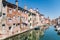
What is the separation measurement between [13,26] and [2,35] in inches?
305

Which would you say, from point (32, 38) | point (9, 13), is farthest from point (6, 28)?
point (32, 38)

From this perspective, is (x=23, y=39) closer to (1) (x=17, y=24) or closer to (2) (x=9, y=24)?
(2) (x=9, y=24)

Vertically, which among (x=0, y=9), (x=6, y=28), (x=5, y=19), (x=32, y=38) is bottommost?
(x=32, y=38)

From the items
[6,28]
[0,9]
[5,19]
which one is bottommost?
[6,28]

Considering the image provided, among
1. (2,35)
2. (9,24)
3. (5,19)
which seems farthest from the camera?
(9,24)

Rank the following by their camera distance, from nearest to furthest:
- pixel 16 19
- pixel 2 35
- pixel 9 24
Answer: pixel 2 35
pixel 9 24
pixel 16 19

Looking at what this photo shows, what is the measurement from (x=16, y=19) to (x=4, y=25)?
28.0 ft

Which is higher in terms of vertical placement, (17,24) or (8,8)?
(8,8)

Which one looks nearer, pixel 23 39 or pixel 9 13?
pixel 23 39

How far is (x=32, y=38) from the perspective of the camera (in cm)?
3519

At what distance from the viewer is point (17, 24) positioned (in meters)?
42.2

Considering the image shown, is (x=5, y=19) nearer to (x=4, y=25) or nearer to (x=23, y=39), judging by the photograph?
(x=4, y=25)

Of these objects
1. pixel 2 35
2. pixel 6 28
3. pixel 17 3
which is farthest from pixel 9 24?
pixel 17 3

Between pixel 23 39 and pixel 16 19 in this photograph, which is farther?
pixel 16 19
